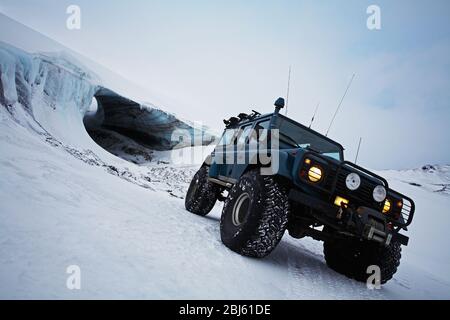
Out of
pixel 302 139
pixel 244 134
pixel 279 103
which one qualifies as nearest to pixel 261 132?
pixel 279 103

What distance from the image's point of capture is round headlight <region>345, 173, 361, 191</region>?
8.65ft

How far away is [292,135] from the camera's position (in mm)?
3645

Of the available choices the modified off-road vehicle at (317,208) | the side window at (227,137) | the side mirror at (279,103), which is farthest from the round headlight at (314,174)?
the side window at (227,137)

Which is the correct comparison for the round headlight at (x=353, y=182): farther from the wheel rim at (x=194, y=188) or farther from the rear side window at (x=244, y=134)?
the wheel rim at (x=194, y=188)

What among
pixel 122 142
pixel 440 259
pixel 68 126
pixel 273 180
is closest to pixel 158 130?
pixel 122 142

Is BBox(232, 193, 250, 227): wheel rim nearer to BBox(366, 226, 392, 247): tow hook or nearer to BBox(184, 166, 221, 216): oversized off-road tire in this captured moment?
BBox(366, 226, 392, 247): tow hook

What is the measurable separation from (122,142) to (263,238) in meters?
17.6

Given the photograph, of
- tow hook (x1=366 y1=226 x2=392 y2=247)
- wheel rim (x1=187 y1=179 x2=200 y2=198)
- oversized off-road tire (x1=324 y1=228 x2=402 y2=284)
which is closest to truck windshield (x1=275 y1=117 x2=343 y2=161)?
oversized off-road tire (x1=324 y1=228 x2=402 y2=284)

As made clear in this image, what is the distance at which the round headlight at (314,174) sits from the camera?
2607 millimetres

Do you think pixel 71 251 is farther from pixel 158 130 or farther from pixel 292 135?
pixel 158 130

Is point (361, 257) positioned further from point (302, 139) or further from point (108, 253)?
point (108, 253)

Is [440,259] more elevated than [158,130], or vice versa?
[158,130]

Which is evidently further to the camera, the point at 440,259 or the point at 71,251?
the point at 440,259

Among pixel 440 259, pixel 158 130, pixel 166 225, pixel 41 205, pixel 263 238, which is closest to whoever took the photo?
pixel 41 205
